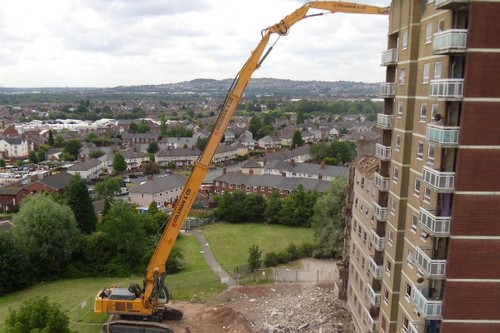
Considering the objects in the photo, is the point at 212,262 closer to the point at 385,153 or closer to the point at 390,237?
the point at 390,237

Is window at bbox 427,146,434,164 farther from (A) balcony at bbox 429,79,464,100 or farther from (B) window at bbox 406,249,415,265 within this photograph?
(B) window at bbox 406,249,415,265

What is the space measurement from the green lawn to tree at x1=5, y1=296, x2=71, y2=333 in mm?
23458

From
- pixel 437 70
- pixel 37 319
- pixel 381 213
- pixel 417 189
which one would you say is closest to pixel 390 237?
pixel 381 213

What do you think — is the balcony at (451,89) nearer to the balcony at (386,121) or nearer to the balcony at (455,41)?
the balcony at (455,41)

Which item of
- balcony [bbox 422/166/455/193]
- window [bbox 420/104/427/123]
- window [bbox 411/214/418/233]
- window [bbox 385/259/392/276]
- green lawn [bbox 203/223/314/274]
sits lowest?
green lawn [bbox 203/223/314/274]

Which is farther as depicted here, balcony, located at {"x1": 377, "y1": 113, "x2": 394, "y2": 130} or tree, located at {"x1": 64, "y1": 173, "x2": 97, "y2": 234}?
tree, located at {"x1": 64, "y1": 173, "x2": 97, "y2": 234}

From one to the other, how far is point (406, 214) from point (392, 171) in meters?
2.71

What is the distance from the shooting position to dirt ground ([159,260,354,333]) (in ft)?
112

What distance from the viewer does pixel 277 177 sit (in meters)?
84.8

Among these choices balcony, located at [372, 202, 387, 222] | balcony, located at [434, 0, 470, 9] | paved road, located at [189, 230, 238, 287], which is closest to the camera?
balcony, located at [434, 0, 470, 9]

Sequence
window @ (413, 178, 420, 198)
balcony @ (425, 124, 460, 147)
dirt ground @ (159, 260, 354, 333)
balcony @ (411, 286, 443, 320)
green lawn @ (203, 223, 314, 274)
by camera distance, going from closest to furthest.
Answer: balcony @ (425, 124, 460, 147) < balcony @ (411, 286, 443, 320) < window @ (413, 178, 420, 198) < dirt ground @ (159, 260, 354, 333) < green lawn @ (203, 223, 314, 274)

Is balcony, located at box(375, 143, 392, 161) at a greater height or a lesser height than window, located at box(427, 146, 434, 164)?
lesser

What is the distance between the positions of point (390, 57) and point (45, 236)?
3830 cm

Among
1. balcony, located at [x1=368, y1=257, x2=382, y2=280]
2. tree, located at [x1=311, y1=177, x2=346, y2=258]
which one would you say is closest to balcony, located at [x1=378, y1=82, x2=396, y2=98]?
balcony, located at [x1=368, y1=257, x2=382, y2=280]
